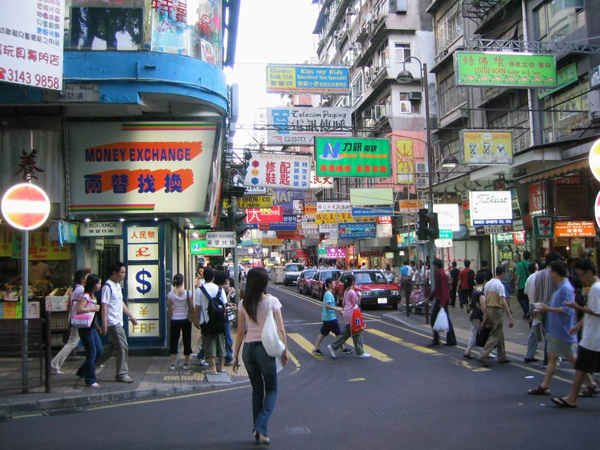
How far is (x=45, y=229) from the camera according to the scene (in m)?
12.9

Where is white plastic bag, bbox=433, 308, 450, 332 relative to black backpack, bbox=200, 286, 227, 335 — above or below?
below

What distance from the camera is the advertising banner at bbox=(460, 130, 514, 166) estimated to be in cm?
1739

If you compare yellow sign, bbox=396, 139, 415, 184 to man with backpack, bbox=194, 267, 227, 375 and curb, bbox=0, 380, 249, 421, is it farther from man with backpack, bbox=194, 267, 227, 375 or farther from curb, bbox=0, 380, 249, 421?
curb, bbox=0, 380, 249, 421

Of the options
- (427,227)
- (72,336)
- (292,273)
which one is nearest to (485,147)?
(427,227)

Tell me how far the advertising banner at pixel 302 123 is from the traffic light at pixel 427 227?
3.58 metres

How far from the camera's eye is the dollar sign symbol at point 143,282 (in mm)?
12633

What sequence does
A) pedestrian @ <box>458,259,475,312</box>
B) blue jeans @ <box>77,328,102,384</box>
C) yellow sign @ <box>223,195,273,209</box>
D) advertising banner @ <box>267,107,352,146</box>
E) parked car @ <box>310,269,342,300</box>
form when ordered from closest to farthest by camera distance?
blue jeans @ <box>77,328,102,384</box>
advertising banner @ <box>267,107,352,146</box>
pedestrian @ <box>458,259,475,312</box>
yellow sign @ <box>223,195,273,209</box>
parked car @ <box>310,269,342,300</box>

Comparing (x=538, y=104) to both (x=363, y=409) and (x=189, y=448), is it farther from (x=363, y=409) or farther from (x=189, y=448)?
(x=189, y=448)

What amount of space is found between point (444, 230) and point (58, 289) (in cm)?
1459

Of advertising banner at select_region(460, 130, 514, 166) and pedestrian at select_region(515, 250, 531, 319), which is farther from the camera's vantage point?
advertising banner at select_region(460, 130, 514, 166)

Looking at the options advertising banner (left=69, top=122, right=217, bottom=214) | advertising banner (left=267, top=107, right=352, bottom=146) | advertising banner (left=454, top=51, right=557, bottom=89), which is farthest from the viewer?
advertising banner (left=267, top=107, right=352, bottom=146)

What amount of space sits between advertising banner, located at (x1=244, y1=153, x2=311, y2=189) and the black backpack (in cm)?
754

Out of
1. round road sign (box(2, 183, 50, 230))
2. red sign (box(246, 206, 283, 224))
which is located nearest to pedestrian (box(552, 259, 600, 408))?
round road sign (box(2, 183, 50, 230))

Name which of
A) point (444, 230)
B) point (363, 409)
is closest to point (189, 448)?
point (363, 409)
